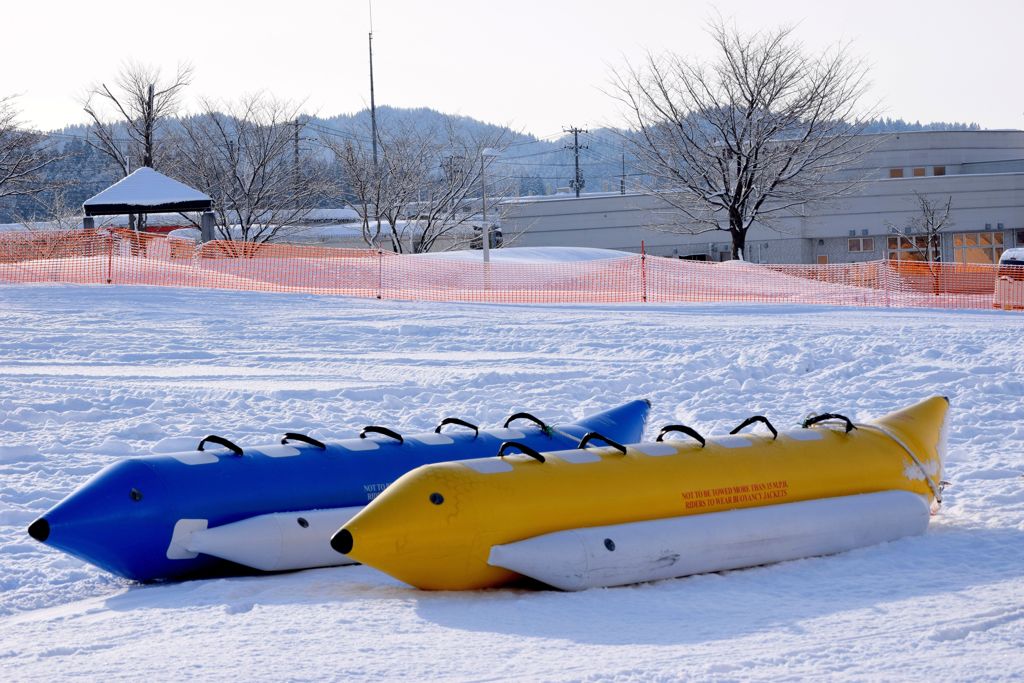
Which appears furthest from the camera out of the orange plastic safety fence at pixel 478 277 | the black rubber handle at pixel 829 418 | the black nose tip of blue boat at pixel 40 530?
the orange plastic safety fence at pixel 478 277

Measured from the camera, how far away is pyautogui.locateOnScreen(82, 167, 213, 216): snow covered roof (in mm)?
29656

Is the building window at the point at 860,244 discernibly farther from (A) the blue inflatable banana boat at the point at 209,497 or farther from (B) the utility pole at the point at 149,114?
(A) the blue inflatable banana boat at the point at 209,497

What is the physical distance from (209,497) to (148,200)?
24550 mm

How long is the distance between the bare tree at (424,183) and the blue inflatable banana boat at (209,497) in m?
35.1

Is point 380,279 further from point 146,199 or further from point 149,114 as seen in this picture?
point 149,114

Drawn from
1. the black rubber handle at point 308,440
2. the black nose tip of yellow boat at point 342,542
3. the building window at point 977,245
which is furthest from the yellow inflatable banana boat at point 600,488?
the building window at point 977,245

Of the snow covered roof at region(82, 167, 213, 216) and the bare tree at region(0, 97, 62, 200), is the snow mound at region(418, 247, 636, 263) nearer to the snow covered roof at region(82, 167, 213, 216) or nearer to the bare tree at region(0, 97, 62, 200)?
the snow covered roof at region(82, 167, 213, 216)

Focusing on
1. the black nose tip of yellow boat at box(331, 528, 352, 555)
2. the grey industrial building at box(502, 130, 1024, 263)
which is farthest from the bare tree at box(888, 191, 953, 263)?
the black nose tip of yellow boat at box(331, 528, 352, 555)

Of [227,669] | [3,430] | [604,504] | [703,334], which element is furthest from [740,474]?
[703,334]

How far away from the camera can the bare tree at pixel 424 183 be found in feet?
143

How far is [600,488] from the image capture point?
6.40m

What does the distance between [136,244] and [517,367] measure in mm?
16543

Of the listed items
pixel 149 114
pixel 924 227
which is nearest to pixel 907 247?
pixel 924 227

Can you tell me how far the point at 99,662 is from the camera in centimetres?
492
